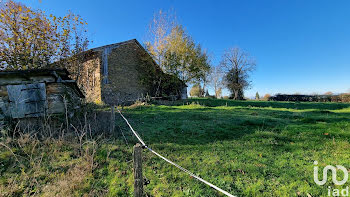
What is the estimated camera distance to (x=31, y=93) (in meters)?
5.10

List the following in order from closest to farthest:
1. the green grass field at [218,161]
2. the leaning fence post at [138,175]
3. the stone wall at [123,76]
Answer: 1. the leaning fence post at [138,175]
2. the green grass field at [218,161]
3. the stone wall at [123,76]

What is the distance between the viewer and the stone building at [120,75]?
40.8ft

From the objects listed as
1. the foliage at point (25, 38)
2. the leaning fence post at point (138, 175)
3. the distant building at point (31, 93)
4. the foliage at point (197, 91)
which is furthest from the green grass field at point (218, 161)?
the foliage at point (197, 91)

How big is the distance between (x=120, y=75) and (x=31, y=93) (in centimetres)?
881

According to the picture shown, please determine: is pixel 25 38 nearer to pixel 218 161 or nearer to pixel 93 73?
pixel 93 73

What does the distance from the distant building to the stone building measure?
491cm

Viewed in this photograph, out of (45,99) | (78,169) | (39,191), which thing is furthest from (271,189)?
(45,99)

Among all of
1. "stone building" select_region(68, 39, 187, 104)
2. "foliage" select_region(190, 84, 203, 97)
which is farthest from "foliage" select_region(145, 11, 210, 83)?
"foliage" select_region(190, 84, 203, 97)

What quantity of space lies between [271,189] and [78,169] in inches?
139

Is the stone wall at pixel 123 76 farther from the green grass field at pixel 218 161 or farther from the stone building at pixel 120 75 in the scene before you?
the green grass field at pixel 218 161

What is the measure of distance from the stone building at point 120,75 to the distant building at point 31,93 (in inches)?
193

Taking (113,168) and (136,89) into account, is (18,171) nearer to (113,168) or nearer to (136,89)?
(113,168)

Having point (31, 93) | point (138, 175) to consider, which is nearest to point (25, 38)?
point (31, 93)

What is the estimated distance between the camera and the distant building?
4879 millimetres
